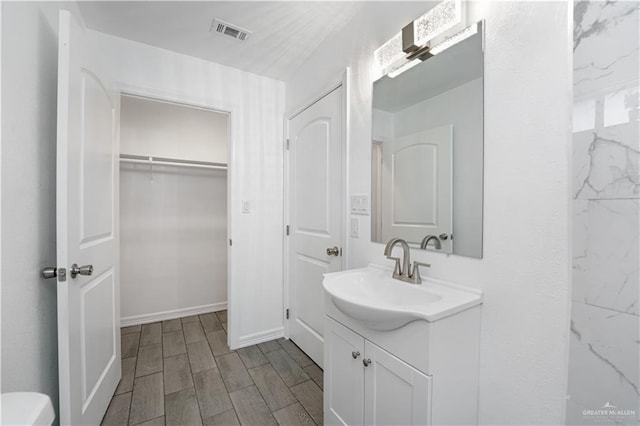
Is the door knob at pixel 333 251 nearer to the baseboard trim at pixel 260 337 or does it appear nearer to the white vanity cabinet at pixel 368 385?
the white vanity cabinet at pixel 368 385

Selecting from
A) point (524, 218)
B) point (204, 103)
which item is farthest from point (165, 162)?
point (524, 218)

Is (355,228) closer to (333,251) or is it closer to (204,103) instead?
(333,251)

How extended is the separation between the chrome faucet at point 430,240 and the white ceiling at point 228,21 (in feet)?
4.62

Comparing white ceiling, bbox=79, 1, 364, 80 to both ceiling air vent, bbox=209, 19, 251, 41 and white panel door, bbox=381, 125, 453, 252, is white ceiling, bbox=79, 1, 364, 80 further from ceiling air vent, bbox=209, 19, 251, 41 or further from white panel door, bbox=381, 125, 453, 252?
white panel door, bbox=381, 125, 453, 252

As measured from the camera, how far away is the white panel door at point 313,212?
1.88 m

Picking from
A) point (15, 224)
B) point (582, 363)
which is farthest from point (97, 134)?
point (582, 363)

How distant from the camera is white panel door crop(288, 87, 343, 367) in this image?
1.88 m

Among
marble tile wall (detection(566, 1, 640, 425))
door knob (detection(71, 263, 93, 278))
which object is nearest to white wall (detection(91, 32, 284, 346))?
door knob (detection(71, 263, 93, 278))

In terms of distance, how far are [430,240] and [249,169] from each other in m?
1.65

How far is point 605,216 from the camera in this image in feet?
2.50

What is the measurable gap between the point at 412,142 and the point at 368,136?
0.32 metres

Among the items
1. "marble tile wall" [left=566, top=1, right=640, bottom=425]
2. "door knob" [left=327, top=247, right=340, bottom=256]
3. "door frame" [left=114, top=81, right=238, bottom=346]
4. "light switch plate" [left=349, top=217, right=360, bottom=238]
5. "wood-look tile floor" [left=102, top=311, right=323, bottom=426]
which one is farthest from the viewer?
"door frame" [left=114, top=81, right=238, bottom=346]

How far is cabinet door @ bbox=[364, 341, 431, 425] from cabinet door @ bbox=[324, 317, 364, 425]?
42mm

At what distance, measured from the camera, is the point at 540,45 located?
888mm
